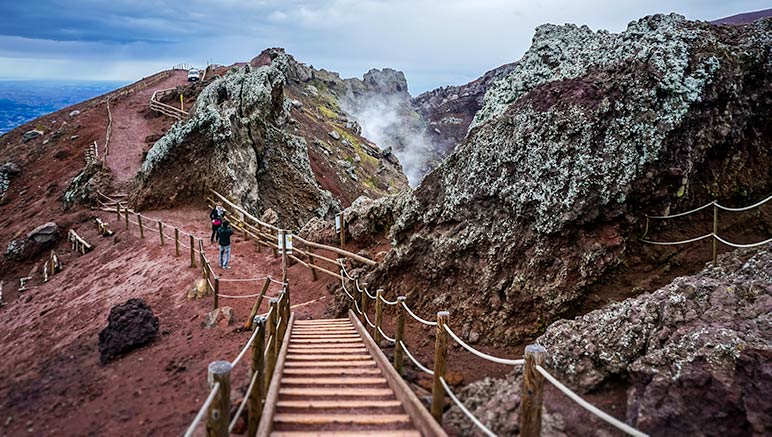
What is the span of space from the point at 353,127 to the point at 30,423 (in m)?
60.4

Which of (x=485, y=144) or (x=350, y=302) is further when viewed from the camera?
(x=350, y=302)

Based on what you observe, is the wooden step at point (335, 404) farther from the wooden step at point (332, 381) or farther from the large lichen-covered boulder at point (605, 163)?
the large lichen-covered boulder at point (605, 163)

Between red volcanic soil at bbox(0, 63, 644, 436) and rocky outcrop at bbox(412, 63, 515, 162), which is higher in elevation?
rocky outcrop at bbox(412, 63, 515, 162)

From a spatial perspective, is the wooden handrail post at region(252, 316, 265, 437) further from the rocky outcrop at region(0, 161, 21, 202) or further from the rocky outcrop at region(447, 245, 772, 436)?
the rocky outcrop at region(0, 161, 21, 202)

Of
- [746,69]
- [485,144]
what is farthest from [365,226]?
[746,69]

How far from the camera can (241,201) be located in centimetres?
2139

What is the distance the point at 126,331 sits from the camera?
9453 mm

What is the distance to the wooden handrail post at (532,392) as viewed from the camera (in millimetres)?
3250

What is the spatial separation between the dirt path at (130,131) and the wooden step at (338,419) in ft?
84.8

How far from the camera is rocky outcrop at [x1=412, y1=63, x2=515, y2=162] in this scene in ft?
307

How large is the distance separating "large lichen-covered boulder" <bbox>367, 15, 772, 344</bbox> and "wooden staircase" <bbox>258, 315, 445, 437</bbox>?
1954 mm

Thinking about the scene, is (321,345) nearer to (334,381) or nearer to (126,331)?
(334,381)

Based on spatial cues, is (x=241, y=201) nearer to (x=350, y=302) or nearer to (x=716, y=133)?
(x=350, y=302)

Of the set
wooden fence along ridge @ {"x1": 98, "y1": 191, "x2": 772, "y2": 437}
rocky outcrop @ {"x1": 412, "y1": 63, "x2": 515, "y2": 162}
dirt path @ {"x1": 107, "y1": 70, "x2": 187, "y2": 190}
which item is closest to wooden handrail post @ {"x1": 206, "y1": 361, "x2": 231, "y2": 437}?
wooden fence along ridge @ {"x1": 98, "y1": 191, "x2": 772, "y2": 437}
